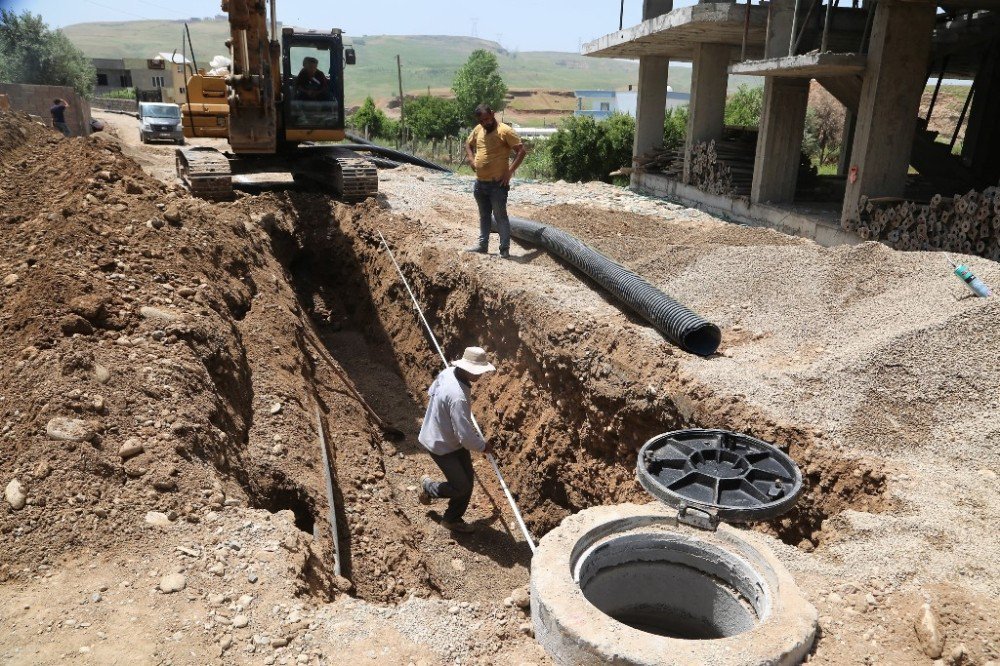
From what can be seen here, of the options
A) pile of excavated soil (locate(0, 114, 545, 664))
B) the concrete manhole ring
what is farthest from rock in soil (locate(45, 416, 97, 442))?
the concrete manhole ring

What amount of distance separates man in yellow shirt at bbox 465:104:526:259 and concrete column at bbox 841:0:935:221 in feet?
19.3

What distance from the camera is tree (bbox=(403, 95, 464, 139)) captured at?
44.4 meters

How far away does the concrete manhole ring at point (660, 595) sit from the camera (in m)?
3.58

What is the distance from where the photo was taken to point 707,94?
55.9ft

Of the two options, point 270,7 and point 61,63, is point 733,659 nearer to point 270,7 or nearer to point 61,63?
point 270,7

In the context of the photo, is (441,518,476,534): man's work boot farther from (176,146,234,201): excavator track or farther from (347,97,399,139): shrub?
(347,97,399,139): shrub

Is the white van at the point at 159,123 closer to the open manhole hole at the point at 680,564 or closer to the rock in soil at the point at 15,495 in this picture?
the rock in soil at the point at 15,495

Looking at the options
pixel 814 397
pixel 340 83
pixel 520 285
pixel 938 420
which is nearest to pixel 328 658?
pixel 814 397

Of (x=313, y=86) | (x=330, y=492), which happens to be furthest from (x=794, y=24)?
(x=330, y=492)

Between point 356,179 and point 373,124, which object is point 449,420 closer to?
point 356,179

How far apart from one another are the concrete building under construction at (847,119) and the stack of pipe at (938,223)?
0.02 metres

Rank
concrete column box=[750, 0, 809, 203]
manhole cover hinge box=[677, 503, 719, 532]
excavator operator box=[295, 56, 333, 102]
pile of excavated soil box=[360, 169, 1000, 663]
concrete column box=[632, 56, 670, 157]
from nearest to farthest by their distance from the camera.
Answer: pile of excavated soil box=[360, 169, 1000, 663] < manhole cover hinge box=[677, 503, 719, 532] < excavator operator box=[295, 56, 333, 102] < concrete column box=[750, 0, 809, 203] < concrete column box=[632, 56, 670, 157]

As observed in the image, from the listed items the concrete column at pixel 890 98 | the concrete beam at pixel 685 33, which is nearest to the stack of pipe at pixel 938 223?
the concrete column at pixel 890 98

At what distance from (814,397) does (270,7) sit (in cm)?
944
